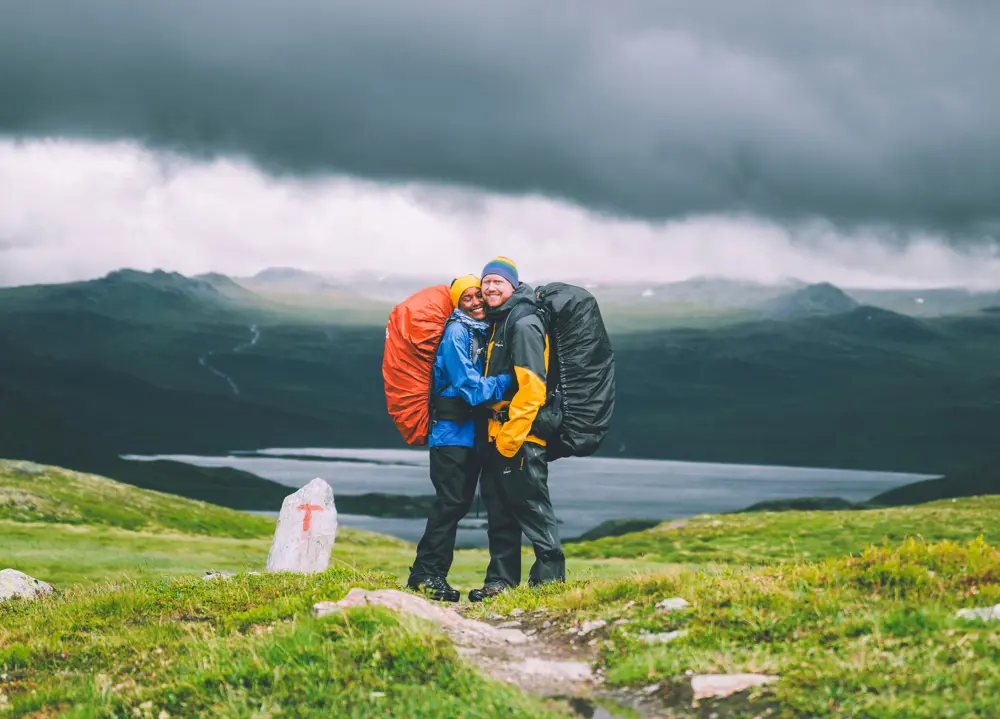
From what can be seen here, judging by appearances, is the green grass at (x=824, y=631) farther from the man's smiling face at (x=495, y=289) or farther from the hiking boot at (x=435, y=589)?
the man's smiling face at (x=495, y=289)

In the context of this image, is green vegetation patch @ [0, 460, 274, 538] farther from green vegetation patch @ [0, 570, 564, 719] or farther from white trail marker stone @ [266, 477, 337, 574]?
green vegetation patch @ [0, 570, 564, 719]

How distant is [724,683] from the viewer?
802 cm

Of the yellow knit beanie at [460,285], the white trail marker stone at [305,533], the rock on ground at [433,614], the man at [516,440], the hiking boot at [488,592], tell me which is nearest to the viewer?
the rock on ground at [433,614]

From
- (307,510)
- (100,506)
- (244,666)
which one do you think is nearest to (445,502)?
(307,510)

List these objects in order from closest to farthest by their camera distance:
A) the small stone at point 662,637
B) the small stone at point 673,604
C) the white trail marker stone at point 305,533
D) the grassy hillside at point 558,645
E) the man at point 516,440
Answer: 1. the grassy hillside at point 558,645
2. the small stone at point 662,637
3. the small stone at point 673,604
4. the man at point 516,440
5. the white trail marker stone at point 305,533

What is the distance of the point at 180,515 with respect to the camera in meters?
64.8

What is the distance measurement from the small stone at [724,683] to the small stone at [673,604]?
2.06 meters

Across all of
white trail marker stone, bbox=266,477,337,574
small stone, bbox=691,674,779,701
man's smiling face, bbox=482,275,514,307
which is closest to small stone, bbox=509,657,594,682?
small stone, bbox=691,674,779,701

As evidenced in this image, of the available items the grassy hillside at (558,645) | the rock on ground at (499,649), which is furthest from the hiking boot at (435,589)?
the rock on ground at (499,649)

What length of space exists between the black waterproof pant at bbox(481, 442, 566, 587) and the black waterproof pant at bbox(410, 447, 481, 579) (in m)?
0.25

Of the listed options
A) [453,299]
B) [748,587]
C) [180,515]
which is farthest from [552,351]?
[180,515]

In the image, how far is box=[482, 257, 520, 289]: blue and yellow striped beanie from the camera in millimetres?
13703

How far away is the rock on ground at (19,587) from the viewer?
52.6 feet

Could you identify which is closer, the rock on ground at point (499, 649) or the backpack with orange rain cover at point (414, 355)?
the rock on ground at point (499, 649)
